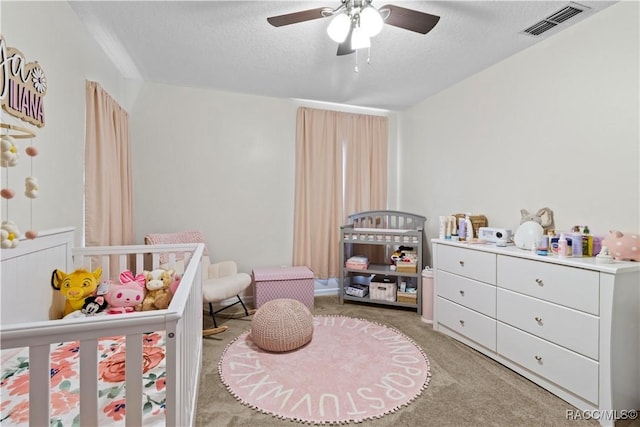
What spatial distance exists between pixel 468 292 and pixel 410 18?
1.92 meters

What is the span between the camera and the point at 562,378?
167 centimetres

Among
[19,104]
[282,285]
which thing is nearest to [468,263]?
[282,285]

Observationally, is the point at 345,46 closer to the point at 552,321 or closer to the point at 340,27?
the point at 340,27

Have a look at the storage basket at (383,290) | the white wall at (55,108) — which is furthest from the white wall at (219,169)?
the storage basket at (383,290)

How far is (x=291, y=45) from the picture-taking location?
2.27 metres

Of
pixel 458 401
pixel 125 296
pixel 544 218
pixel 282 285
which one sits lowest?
pixel 458 401

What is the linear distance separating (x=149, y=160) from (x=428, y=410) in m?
3.13

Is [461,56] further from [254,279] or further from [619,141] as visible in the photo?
[254,279]

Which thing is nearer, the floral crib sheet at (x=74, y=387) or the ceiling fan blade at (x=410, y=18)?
the floral crib sheet at (x=74, y=387)

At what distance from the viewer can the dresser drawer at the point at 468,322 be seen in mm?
2121

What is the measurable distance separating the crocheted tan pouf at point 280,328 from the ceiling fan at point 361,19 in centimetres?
182

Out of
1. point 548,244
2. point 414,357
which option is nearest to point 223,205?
point 414,357

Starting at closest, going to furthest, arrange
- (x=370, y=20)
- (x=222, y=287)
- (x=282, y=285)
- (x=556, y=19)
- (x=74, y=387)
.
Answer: (x=74, y=387)
(x=370, y=20)
(x=556, y=19)
(x=222, y=287)
(x=282, y=285)

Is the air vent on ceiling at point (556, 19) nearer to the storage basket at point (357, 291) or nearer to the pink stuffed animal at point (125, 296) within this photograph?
the storage basket at point (357, 291)
